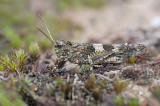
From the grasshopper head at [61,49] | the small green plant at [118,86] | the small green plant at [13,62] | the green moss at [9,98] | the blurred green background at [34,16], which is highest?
the blurred green background at [34,16]

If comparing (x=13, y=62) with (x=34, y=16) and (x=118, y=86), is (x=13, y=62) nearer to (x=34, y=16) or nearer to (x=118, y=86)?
(x=118, y=86)

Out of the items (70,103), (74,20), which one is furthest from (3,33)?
(70,103)

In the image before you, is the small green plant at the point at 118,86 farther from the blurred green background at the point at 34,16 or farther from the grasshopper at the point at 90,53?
the blurred green background at the point at 34,16

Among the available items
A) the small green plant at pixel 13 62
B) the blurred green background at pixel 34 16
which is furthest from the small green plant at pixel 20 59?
the blurred green background at pixel 34 16

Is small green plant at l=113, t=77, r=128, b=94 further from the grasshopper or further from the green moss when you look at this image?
the green moss

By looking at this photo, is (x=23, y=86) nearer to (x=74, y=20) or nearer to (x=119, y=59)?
(x=119, y=59)

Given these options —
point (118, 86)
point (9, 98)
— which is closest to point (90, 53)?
point (118, 86)

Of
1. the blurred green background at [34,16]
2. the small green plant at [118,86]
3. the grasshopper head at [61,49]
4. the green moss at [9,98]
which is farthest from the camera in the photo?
the blurred green background at [34,16]

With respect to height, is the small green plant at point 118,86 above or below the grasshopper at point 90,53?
below
